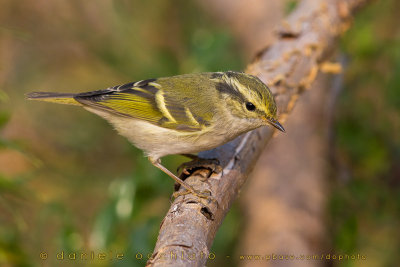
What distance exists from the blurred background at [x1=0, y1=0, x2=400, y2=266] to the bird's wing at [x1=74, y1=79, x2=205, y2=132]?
597 millimetres

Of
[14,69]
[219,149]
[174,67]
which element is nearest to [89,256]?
[219,149]

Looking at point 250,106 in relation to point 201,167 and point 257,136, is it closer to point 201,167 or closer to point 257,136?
point 257,136

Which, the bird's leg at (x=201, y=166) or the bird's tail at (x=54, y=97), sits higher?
the bird's tail at (x=54, y=97)

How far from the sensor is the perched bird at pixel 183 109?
311 cm

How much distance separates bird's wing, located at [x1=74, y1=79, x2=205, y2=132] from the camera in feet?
10.9

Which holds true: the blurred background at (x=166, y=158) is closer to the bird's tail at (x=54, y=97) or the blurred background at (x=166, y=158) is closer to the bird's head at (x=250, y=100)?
the bird's tail at (x=54, y=97)

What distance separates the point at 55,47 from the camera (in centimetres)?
687

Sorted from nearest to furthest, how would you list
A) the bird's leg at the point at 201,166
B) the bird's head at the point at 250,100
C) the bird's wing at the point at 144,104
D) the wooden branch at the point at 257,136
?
the wooden branch at the point at 257,136 → the bird's leg at the point at 201,166 → the bird's head at the point at 250,100 → the bird's wing at the point at 144,104

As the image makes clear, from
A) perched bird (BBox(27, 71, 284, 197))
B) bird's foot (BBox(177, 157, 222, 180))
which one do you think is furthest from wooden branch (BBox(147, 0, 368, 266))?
perched bird (BBox(27, 71, 284, 197))

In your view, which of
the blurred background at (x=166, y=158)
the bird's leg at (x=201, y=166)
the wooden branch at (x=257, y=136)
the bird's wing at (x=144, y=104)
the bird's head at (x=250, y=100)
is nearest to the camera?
the wooden branch at (x=257, y=136)

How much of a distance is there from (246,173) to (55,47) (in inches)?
186

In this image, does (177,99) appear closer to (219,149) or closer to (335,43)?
(219,149)

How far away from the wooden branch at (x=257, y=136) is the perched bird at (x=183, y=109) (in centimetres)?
16

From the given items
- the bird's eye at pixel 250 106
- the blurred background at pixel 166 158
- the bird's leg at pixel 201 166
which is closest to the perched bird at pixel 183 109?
the bird's eye at pixel 250 106
